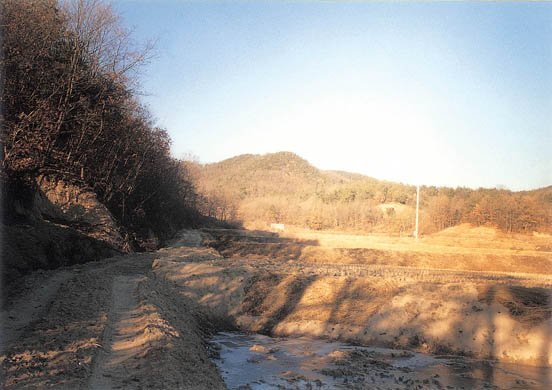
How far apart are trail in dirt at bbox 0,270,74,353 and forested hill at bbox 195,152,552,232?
4996 centimetres

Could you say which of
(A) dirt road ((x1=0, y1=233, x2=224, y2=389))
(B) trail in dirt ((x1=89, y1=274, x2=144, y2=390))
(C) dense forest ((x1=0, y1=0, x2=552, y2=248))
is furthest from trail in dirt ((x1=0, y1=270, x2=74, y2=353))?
(C) dense forest ((x1=0, y1=0, x2=552, y2=248))

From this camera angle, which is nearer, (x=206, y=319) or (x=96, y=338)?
(x=96, y=338)

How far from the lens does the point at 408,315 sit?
12781 mm

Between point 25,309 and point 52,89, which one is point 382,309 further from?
point 52,89

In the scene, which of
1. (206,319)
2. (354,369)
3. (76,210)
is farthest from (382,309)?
(76,210)

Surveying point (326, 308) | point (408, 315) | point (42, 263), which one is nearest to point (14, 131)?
point (42, 263)

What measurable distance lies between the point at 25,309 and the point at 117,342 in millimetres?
2368

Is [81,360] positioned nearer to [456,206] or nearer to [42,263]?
[42,263]

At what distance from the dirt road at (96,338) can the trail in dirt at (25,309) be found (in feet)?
0.05

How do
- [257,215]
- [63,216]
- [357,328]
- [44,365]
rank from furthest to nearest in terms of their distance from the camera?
[257,215], [63,216], [357,328], [44,365]

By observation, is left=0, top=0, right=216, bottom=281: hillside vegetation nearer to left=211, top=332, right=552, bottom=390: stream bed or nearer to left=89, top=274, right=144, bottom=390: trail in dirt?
left=89, top=274, right=144, bottom=390: trail in dirt

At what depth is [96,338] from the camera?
299 inches

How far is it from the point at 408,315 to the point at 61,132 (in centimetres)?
1248

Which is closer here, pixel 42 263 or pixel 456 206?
pixel 42 263
